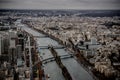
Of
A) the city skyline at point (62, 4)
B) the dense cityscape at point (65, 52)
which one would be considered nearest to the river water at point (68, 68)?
the dense cityscape at point (65, 52)

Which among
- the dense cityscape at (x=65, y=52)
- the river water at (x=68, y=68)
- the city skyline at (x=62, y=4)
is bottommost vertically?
the river water at (x=68, y=68)

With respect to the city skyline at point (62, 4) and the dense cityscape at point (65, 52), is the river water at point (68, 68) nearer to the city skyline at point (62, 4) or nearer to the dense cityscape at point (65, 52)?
the dense cityscape at point (65, 52)

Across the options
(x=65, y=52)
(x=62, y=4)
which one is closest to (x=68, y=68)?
(x=65, y=52)

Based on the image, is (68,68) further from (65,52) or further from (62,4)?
(62,4)

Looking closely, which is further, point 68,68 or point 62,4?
point 62,4

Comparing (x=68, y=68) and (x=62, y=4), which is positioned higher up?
(x=62, y=4)
